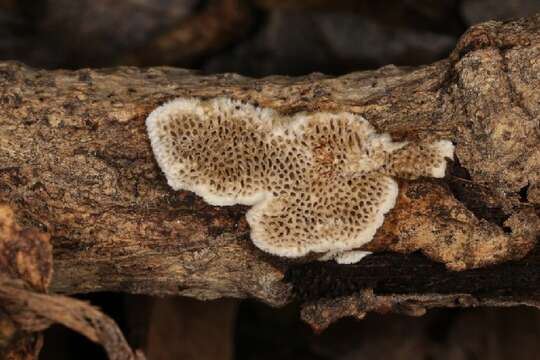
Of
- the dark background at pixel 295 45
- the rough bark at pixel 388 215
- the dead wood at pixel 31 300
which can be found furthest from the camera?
the dark background at pixel 295 45

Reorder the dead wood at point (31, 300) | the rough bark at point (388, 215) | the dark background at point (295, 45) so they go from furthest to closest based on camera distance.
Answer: the dark background at point (295, 45) → the rough bark at point (388, 215) → the dead wood at point (31, 300)

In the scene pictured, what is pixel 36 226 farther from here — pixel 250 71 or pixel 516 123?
pixel 250 71

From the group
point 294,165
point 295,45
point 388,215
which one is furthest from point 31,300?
point 295,45

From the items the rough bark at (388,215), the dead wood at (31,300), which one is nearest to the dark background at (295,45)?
the rough bark at (388,215)

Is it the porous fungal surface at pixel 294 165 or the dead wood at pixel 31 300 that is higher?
the porous fungal surface at pixel 294 165

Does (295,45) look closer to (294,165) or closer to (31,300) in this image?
(294,165)

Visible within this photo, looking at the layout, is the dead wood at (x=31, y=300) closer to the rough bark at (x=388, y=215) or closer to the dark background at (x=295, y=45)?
the rough bark at (x=388, y=215)
